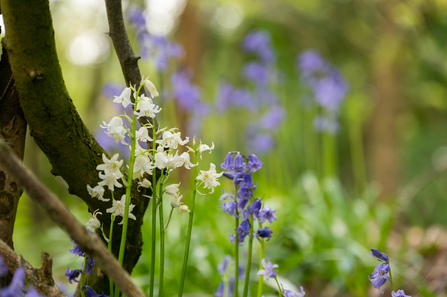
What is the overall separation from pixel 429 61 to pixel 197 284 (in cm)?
455

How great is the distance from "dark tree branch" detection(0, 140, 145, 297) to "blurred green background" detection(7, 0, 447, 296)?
79cm

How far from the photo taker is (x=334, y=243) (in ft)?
8.00

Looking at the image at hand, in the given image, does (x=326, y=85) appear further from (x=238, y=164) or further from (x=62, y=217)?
(x=62, y=217)

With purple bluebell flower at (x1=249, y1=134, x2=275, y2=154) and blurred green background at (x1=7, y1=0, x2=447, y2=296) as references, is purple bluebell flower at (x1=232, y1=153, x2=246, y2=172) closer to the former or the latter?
blurred green background at (x1=7, y1=0, x2=447, y2=296)

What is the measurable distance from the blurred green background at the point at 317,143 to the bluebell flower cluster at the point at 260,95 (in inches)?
4.0

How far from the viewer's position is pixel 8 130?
3.17 ft

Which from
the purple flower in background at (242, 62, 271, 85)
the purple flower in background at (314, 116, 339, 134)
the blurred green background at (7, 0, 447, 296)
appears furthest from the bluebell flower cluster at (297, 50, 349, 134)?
the purple flower in background at (242, 62, 271, 85)

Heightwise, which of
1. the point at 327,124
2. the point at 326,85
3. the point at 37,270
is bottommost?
the point at 37,270

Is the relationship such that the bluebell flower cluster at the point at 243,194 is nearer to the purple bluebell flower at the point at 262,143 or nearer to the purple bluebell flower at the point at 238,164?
the purple bluebell flower at the point at 238,164

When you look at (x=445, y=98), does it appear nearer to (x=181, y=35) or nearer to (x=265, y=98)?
(x=265, y=98)

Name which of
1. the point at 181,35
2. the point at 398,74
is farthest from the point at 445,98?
the point at 181,35

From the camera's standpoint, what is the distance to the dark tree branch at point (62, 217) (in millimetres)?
591

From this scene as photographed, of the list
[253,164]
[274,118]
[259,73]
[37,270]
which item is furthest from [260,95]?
[37,270]

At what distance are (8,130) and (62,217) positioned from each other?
51 centimetres
